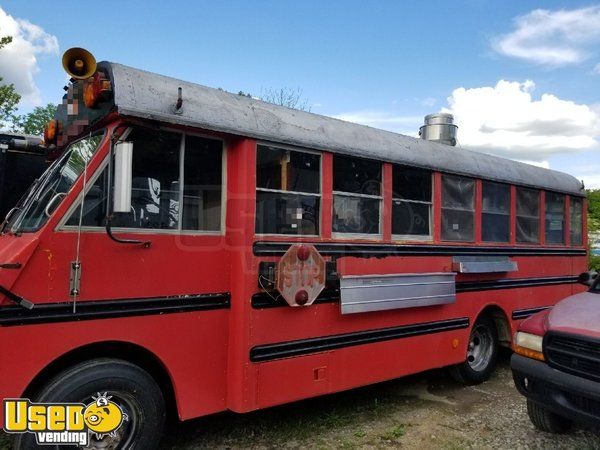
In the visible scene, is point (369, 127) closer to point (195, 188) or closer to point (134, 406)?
point (195, 188)

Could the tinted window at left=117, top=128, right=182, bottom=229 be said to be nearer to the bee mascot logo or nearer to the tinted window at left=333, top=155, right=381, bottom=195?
the bee mascot logo

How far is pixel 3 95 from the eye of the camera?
52.4 feet

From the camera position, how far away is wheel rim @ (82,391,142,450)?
9.80ft

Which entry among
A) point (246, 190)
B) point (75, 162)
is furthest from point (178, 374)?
point (75, 162)

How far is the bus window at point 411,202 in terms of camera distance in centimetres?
454

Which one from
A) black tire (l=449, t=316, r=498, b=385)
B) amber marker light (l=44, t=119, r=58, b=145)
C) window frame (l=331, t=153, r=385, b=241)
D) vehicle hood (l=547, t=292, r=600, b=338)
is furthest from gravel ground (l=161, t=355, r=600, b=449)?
amber marker light (l=44, t=119, r=58, b=145)

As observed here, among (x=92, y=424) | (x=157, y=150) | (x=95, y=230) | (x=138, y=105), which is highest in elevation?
(x=138, y=105)

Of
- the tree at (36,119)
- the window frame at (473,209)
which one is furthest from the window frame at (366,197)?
the tree at (36,119)

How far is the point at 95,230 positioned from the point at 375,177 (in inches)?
95.5

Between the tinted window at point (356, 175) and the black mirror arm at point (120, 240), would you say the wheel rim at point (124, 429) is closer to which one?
the black mirror arm at point (120, 240)

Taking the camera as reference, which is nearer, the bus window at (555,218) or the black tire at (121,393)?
the black tire at (121,393)

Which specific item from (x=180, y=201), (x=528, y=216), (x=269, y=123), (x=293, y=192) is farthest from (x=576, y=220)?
(x=180, y=201)

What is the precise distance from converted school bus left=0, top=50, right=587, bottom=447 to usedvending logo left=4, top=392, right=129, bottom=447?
62mm

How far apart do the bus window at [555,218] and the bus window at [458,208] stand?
1.71m
